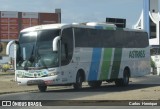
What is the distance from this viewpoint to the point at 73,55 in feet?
89.7

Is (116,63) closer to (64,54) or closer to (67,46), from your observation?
(67,46)

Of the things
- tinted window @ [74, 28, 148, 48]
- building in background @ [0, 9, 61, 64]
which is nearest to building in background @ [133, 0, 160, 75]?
building in background @ [0, 9, 61, 64]

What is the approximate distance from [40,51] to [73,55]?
198 cm

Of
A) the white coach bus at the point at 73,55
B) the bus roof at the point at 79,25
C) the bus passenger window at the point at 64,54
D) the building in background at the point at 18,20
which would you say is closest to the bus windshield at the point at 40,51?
the white coach bus at the point at 73,55

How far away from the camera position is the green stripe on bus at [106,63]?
3010cm

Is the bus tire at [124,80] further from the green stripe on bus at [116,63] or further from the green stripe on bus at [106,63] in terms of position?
the green stripe on bus at [106,63]

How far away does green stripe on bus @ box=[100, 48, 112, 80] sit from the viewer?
3010 centimetres

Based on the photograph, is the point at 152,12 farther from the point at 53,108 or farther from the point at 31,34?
the point at 53,108

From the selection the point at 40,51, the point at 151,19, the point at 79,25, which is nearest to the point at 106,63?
the point at 79,25

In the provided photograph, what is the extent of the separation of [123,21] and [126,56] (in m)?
19.2

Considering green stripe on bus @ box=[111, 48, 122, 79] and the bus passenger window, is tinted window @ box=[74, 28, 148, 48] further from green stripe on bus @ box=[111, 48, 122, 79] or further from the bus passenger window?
the bus passenger window

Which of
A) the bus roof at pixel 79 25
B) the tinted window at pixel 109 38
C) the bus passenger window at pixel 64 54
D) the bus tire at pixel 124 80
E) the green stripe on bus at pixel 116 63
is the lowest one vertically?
the bus tire at pixel 124 80

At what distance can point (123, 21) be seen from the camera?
51281mm

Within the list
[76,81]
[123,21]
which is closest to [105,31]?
[76,81]
